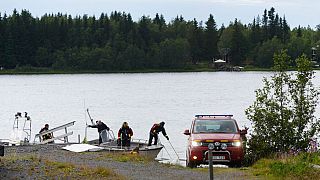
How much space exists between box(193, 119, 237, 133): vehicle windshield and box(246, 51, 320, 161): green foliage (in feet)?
5.40

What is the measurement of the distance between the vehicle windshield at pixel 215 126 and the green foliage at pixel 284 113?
1.65m

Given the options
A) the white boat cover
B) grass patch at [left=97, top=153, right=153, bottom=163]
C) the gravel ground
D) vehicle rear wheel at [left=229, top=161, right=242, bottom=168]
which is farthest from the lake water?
vehicle rear wheel at [left=229, top=161, right=242, bottom=168]

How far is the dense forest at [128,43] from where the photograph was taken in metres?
154

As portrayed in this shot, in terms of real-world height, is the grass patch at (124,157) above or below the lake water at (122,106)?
above

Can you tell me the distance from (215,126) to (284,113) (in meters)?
2.82

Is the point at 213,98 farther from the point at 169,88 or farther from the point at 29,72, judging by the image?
the point at 29,72

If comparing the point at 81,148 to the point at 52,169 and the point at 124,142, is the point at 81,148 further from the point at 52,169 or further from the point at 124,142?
the point at 52,169

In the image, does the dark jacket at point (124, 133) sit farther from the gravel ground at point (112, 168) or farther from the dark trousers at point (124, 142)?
the gravel ground at point (112, 168)

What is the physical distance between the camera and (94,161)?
2095cm

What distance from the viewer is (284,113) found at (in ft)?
73.6

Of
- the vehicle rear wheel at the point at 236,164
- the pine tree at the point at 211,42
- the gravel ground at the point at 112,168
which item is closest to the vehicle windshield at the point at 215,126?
the vehicle rear wheel at the point at 236,164

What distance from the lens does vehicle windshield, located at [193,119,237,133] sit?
68.5 ft

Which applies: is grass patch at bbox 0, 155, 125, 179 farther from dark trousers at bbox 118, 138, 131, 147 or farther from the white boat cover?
dark trousers at bbox 118, 138, 131, 147

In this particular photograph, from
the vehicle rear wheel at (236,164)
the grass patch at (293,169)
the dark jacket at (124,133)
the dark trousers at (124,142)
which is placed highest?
the grass patch at (293,169)
